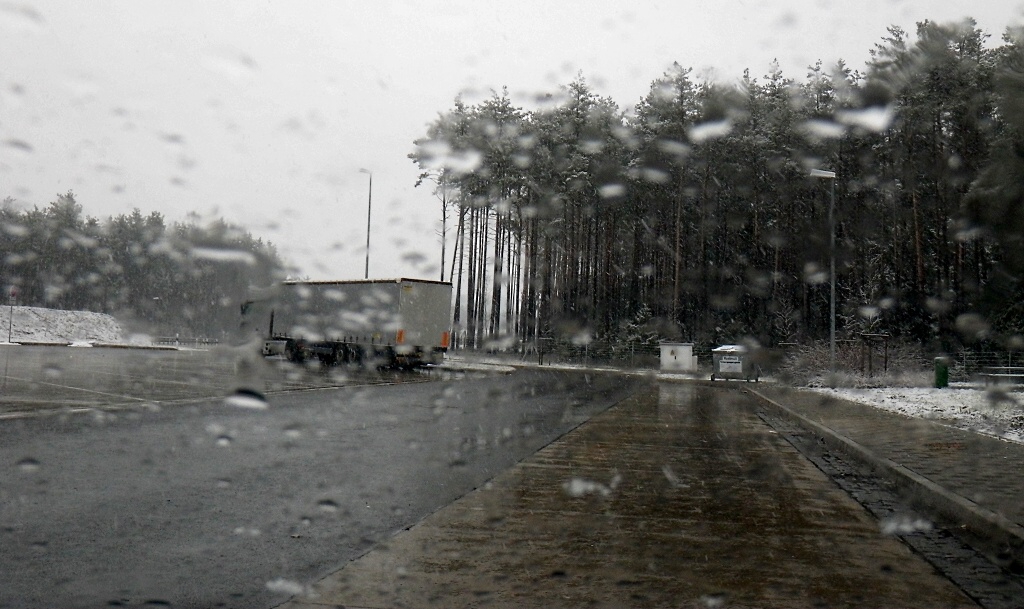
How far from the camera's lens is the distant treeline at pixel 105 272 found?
8369cm

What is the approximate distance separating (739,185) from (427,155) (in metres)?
21.3

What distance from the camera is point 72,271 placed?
293 feet

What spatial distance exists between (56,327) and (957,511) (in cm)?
7376

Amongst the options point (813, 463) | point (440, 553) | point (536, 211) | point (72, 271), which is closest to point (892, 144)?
point (536, 211)

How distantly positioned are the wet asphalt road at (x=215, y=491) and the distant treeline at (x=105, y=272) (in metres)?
65.5

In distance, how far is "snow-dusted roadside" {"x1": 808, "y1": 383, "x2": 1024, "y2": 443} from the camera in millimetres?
14141

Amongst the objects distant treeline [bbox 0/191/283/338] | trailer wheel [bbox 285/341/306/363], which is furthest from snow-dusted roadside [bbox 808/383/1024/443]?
distant treeline [bbox 0/191/283/338]

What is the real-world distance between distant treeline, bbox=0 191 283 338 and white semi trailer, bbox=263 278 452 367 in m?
40.9

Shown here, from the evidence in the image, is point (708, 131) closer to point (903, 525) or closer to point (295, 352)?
point (295, 352)

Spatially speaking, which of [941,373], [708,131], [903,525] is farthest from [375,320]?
[708,131]

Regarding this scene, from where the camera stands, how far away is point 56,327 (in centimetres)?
6912

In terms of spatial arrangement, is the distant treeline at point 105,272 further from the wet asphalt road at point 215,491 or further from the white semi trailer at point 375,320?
the wet asphalt road at point 215,491

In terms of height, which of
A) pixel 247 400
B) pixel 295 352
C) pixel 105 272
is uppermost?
pixel 105 272

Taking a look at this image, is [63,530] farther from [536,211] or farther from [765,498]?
[536,211]
